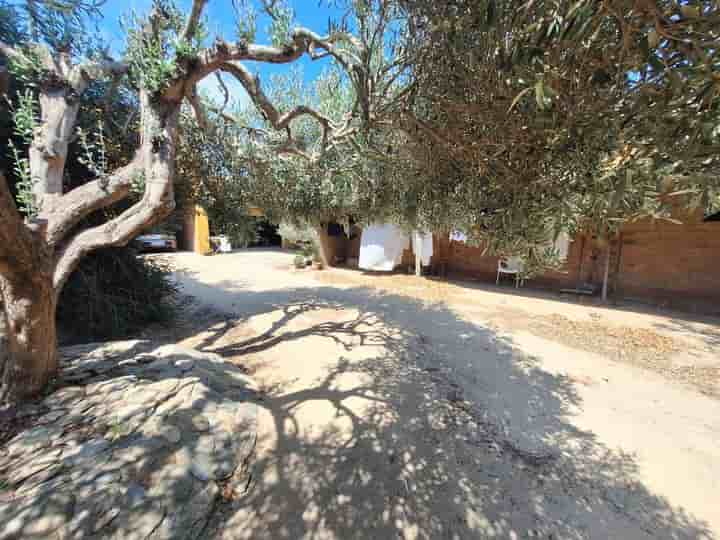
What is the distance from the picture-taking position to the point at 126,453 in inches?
61.6

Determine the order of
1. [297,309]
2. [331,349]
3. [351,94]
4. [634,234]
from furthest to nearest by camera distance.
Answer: [634,234]
[297,309]
[351,94]
[331,349]

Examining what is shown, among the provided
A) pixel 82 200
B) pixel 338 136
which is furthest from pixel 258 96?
pixel 82 200

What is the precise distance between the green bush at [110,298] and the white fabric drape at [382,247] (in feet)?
20.2

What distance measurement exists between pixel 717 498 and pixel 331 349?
3110 mm

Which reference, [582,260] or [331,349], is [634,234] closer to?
[582,260]

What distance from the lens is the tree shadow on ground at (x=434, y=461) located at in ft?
4.65

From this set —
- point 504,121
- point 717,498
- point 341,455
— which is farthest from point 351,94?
point 717,498

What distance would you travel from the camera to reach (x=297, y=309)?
16.7 ft

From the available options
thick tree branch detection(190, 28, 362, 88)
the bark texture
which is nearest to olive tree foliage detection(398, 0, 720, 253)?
thick tree branch detection(190, 28, 362, 88)

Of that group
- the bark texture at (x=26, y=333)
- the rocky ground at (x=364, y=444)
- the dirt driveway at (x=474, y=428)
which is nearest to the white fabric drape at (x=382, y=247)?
the dirt driveway at (x=474, y=428)

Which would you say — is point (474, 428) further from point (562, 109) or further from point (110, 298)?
point (110, 298)

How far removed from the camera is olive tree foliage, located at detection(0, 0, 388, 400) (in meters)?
1.75

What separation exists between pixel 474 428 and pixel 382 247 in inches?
284

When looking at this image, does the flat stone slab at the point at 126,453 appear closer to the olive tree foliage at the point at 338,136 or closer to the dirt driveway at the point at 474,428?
the dirt driveway at the point at 474,428
